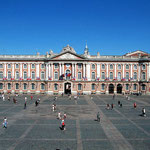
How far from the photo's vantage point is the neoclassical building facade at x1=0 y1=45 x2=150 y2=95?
72562 millimetres

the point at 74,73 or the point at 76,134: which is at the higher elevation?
the point at 74,73

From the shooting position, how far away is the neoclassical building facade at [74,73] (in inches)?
2857

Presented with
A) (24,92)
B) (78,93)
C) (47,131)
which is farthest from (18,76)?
(47,131)

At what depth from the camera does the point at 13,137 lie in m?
20.5

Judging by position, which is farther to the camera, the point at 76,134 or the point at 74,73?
the point at 74,73

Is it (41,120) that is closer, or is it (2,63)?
(41,120)

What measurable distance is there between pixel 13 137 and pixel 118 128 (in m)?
13.3

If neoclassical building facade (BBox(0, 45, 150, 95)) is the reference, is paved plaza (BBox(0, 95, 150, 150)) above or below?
below

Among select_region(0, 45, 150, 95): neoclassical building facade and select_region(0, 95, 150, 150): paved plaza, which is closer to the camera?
select_region(0, 95, 150, 150): paved plaza

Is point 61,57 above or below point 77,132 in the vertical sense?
above

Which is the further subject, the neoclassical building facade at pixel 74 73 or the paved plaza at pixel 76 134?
the neoclassical building facade at pixel 74 73

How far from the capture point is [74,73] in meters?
73.0

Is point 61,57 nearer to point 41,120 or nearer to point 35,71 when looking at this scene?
point 35,71

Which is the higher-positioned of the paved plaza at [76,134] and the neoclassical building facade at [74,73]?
the neoclassical building facade at [74,73]
